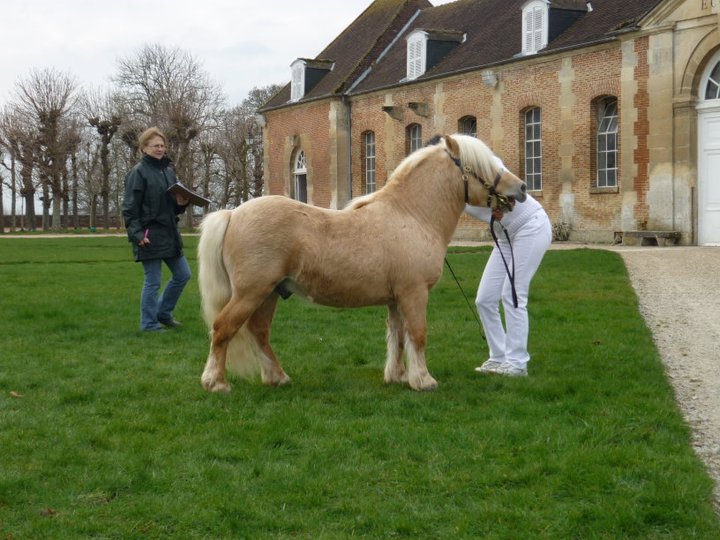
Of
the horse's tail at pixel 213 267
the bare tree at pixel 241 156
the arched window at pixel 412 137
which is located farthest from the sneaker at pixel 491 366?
the bare tree at pixel 241 156

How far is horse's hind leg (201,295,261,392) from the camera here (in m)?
6.48

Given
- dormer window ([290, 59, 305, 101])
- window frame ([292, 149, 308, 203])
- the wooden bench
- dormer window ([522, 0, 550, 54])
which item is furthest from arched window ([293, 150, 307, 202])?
the wooden bench

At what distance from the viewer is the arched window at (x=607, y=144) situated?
27.2m

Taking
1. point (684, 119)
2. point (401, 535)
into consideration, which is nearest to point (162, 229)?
point (401, 535)

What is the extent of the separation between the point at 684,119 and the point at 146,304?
1888 centimetres

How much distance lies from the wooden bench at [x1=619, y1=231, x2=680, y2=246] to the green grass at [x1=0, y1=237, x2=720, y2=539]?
16.0 m

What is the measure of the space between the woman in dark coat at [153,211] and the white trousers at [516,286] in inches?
144

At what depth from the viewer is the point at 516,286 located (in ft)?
24.1

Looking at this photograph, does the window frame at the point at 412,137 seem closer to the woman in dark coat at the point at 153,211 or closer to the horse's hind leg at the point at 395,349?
the woman in dark coat at the point at 153,211

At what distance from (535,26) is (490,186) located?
79.1 ft

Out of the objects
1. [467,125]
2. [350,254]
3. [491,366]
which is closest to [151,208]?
[350,254]

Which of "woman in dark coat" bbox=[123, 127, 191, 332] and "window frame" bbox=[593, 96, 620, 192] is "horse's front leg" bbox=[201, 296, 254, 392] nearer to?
"woman in dark coat" bbox=[123, 127, 191, 332]

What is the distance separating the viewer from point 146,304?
9.88 meters

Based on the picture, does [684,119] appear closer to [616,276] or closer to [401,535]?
[616,276]
